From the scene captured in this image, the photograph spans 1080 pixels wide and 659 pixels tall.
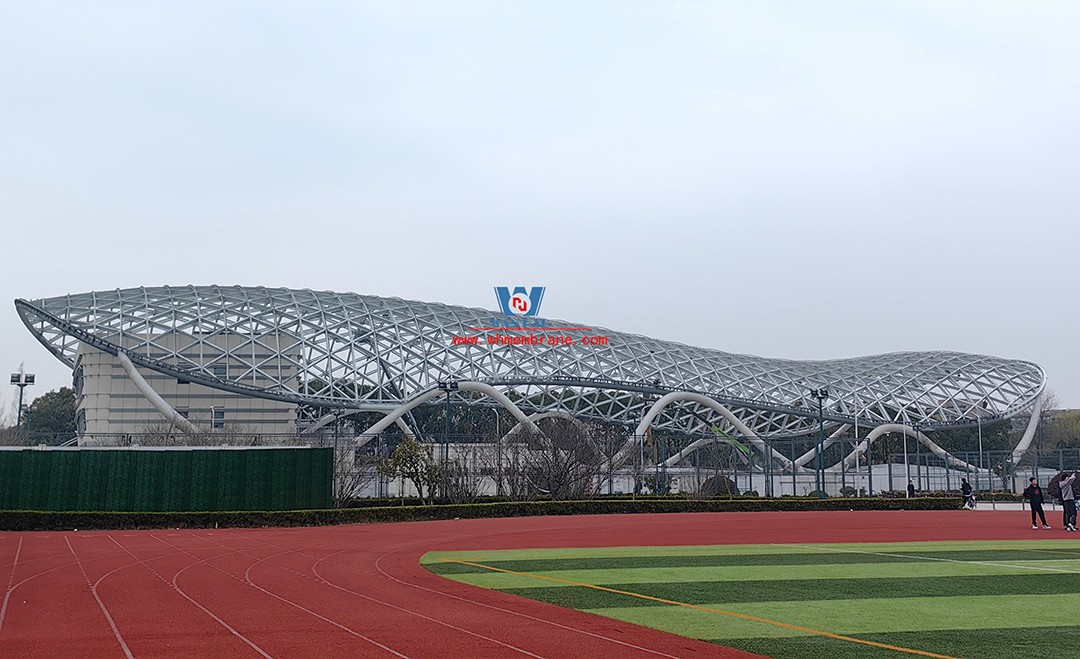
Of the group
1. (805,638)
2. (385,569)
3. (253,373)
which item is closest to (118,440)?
(253,373)

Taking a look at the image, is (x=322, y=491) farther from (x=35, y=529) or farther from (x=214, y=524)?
(x=35, y=529)

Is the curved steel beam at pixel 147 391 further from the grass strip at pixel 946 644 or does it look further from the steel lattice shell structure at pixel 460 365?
the grass strip at pixel 946 644

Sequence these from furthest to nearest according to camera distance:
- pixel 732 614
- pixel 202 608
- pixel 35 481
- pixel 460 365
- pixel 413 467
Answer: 1. pixel 460 365
2. pixel 413 467
3. pixel 35 481
4. pixel 202 608
5. pixel 732 614

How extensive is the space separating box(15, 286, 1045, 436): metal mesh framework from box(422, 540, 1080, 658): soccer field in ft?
176

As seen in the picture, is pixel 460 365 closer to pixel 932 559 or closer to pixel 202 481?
pixel 202 481

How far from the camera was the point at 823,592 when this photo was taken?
14.6 metres

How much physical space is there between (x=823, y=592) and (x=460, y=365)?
65992 mm

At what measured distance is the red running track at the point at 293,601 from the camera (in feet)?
33.9

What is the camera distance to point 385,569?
1902cm

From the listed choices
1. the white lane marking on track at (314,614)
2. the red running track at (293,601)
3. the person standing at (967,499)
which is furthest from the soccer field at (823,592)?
the person standing at (967,499)

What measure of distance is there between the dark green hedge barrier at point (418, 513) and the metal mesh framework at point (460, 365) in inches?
1282

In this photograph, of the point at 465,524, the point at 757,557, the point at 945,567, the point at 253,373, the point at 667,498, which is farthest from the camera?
the point at 253,373

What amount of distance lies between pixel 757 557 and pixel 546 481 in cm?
2925

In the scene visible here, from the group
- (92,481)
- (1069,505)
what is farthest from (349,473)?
(1069,505)
